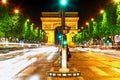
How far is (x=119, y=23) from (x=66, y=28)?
49.2 m

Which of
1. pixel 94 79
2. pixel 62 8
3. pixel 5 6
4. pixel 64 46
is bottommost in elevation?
pixel 94 79

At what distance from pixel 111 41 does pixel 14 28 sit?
23129 millimetres

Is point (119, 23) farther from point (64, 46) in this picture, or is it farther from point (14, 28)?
point (64, 46)

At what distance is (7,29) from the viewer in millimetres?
87500

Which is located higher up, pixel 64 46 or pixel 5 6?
pixel 5 6

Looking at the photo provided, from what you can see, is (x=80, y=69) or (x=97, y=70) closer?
(x=97, y=70)

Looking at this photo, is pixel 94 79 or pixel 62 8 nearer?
pixel 94 79

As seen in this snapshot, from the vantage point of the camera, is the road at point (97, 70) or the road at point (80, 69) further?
→ the road at point (80, 69)

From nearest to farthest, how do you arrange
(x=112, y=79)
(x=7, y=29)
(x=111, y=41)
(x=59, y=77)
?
(x=112, y=79) → (x=59, y=77) → (x=7, y=29) → (x=111, y=41)

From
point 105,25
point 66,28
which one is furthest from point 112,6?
point 66,28

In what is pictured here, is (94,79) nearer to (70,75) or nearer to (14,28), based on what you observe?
(70,75)

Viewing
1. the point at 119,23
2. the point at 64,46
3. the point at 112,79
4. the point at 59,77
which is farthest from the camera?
the point at 119,23

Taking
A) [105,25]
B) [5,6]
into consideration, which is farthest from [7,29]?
[105,25]

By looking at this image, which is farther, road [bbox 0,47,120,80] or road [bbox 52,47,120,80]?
road [bbox 0,47,120,80]
